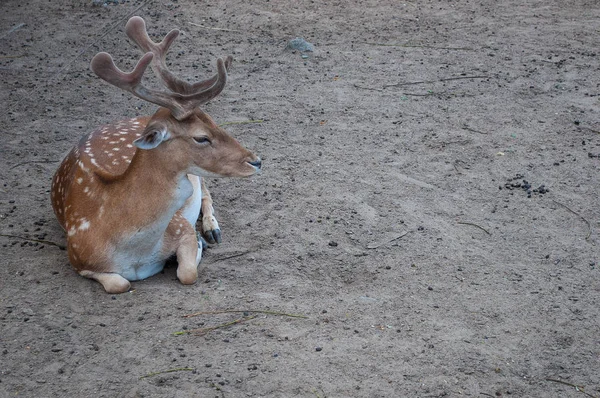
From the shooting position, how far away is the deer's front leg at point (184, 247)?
4520mm

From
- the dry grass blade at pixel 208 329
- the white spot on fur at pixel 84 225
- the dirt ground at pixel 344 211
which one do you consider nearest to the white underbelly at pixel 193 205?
the dirt ground at pixel 344 211

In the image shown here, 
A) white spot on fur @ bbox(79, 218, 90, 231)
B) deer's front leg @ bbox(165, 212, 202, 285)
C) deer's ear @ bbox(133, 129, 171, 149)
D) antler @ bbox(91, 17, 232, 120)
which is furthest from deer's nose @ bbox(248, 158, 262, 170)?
white spot on fur @ bbox(79, 218, 90, 231)

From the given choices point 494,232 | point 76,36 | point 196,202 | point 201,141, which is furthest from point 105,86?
point 494,232

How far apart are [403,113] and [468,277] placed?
2440 mm

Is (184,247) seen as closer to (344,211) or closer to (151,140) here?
(151,140)

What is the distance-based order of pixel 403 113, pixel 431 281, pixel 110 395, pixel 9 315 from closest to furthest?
pixel 110 395 < pixel 9 315 < pixel 431 281 < pixel 403 113

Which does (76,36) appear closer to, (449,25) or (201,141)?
(449,25)

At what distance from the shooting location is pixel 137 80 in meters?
4.01

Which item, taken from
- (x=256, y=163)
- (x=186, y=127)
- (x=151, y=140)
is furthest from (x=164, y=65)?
(x=256, y=163)

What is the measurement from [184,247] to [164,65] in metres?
1.06

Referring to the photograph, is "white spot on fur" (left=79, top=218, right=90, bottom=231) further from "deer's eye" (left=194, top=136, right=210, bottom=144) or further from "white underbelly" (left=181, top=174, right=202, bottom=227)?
"deer's eye" (left=194, top=136, right=210, bottom=144)

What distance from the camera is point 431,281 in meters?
4.53

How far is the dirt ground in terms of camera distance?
12.5 feet

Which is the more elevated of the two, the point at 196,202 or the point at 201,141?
the point at 201,141
